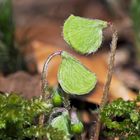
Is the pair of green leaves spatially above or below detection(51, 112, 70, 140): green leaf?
above

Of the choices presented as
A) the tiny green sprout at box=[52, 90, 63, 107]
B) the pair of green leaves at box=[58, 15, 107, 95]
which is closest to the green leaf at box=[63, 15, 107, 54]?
the pair of green leaves at box=[58, 15, 107, 95]

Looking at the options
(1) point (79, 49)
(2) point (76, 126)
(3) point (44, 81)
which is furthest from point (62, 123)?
(1) point (79, 49)

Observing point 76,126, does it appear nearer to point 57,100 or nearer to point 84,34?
point 57,100

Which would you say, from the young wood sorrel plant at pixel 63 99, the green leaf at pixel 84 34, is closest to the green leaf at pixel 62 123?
the young wood sorrel plant at pixel 63 99

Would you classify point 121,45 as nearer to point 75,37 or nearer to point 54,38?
point 54,38

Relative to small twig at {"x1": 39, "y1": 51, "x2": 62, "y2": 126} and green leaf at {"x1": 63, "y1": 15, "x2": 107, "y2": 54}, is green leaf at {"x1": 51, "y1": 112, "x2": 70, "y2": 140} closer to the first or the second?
small twig at {"x1": 39, "y1": 51, "x2": 62, "y2": 126}

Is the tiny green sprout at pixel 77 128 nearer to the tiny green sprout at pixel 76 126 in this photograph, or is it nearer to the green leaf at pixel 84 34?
the tiny green sprout at pixel 76 126

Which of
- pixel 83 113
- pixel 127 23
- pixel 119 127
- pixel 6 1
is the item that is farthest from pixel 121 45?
pixel 119 127
